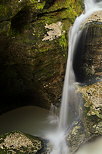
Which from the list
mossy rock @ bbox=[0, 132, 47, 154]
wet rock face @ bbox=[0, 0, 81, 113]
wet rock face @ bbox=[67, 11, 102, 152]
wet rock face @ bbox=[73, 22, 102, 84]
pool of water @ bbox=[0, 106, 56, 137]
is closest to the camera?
mossy rock @ bbox=[0, 132, 47, 154]

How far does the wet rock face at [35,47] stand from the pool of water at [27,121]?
479 mm

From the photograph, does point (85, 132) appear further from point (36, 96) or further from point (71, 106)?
point (36, 96)

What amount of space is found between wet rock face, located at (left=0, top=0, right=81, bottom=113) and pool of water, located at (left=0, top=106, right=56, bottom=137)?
18.9 inches

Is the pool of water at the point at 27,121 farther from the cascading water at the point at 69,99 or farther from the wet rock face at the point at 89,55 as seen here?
the wet rock face at the point at 89,55

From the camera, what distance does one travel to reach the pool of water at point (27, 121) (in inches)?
327

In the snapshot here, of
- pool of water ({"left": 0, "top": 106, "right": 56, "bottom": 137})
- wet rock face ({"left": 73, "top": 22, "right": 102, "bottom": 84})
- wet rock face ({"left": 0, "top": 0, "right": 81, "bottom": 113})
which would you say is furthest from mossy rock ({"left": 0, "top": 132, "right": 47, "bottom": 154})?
wet rock face ({"left": 73, "top": 22, "right": 102, "bottom": 84})

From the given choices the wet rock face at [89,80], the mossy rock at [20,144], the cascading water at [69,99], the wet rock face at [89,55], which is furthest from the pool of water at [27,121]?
the wet rock face at [89,55]

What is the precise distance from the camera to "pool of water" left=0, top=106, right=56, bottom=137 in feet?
27.3

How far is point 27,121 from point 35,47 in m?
2.93

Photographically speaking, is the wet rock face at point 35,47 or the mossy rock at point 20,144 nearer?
the mossy rock at point 20,144

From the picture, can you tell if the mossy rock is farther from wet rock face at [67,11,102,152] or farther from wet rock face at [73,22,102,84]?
wet rock face at [73,22,102,84]

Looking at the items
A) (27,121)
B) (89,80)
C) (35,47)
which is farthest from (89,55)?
(27,121)

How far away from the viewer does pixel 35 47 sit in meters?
7.55

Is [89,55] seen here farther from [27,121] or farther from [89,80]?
[27,121]
